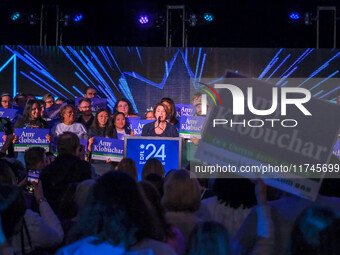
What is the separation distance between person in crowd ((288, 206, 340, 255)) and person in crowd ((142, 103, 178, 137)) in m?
4.26

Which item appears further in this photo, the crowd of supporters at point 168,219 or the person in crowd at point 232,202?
the person in crowd at point 232,202

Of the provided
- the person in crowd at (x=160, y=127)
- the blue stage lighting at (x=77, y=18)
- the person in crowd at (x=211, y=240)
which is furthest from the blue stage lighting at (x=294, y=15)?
the person in crowd at (x=211, y=240)

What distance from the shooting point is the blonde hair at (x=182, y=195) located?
3131mm

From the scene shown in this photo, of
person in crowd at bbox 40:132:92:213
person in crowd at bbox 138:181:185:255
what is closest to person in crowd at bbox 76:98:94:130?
person in crowd at bbox 40:132:92:213

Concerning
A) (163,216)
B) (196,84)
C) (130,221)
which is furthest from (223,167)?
(196,84)

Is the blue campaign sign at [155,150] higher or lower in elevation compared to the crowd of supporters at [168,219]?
higher

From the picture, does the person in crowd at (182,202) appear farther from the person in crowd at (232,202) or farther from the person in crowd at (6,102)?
the person in crowd at (6,102)

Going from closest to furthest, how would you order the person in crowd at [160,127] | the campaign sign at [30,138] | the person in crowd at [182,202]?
1. the person in crowd at [182,202]
2. the person in crowd at [160,127]
3. the campaign sign at [30,138]

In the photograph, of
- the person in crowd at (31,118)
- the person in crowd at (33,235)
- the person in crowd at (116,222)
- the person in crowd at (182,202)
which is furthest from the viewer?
the person in crowd at (31,118)

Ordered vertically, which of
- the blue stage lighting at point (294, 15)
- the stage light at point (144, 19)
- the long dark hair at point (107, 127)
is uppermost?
the blue stage lighting at point (294, 15)

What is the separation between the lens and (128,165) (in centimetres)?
482

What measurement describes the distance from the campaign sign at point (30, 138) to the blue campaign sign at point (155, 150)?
1608mm

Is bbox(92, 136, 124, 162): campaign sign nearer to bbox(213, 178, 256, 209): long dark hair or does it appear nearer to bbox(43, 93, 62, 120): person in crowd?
bbox(43, 93, 62, 120): person in crowd

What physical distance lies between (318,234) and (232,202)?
0.79 meters
